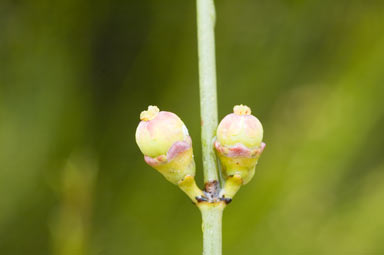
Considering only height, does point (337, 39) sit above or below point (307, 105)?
above

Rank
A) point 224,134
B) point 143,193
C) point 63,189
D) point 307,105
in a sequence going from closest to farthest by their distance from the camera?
point 224,134 < point 63,189 < point 143,193 < point 307,105

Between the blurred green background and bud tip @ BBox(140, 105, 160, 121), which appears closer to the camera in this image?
bud tip @ BBox(140, 105, 160, 121)

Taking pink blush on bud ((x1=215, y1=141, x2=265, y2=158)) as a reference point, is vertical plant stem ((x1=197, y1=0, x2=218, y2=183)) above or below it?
above

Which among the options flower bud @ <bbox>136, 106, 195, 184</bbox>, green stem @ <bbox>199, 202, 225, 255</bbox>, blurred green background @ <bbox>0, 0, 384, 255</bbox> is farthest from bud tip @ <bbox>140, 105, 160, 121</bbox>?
blurred green background @ <bbox>0, 0, 384, 255</bbox>

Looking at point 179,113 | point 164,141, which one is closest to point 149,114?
point 164,141

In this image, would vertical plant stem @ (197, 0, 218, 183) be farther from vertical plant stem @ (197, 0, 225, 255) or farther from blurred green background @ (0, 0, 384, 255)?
blurred green background @ (0, 0, 384, 255)

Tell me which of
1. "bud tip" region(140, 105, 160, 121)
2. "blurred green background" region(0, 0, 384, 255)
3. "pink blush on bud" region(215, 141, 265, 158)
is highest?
"blurred green background" region(0, 0, 384, 255)

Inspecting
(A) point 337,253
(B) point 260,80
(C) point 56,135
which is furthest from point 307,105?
(C) point 56,135

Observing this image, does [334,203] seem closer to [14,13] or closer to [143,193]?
[143,193]
